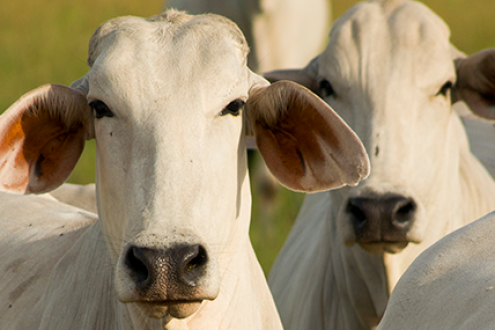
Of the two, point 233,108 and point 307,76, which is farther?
point 307,76

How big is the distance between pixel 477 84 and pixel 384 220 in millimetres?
1147

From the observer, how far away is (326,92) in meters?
4.87

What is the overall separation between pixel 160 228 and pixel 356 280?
7.01ft

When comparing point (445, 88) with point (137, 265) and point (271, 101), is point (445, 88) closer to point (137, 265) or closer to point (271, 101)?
point (271, 101)

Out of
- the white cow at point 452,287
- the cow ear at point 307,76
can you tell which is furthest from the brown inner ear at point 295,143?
the cow ear at point 307,76

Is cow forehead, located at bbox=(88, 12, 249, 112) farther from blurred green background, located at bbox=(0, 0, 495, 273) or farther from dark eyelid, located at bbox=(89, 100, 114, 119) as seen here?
blurred green background, located at bbox=(0, 0, 495, 273)

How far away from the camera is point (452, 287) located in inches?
122

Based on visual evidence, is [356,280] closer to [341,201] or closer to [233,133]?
[341,201]

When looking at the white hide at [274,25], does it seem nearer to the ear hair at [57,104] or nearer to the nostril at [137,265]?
the ear hair at [57,104]

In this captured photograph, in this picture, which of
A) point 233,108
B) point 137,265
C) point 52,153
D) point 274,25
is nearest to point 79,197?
point 52,153

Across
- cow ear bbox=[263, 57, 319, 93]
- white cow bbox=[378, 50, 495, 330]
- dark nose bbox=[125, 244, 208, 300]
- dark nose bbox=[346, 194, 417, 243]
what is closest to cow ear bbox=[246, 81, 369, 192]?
white cow bbox=[378, 50, 495, 330]

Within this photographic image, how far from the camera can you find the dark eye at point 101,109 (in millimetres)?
3301

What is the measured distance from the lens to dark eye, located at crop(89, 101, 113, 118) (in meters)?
3.30

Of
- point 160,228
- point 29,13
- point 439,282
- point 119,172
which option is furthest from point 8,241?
point 29,13
